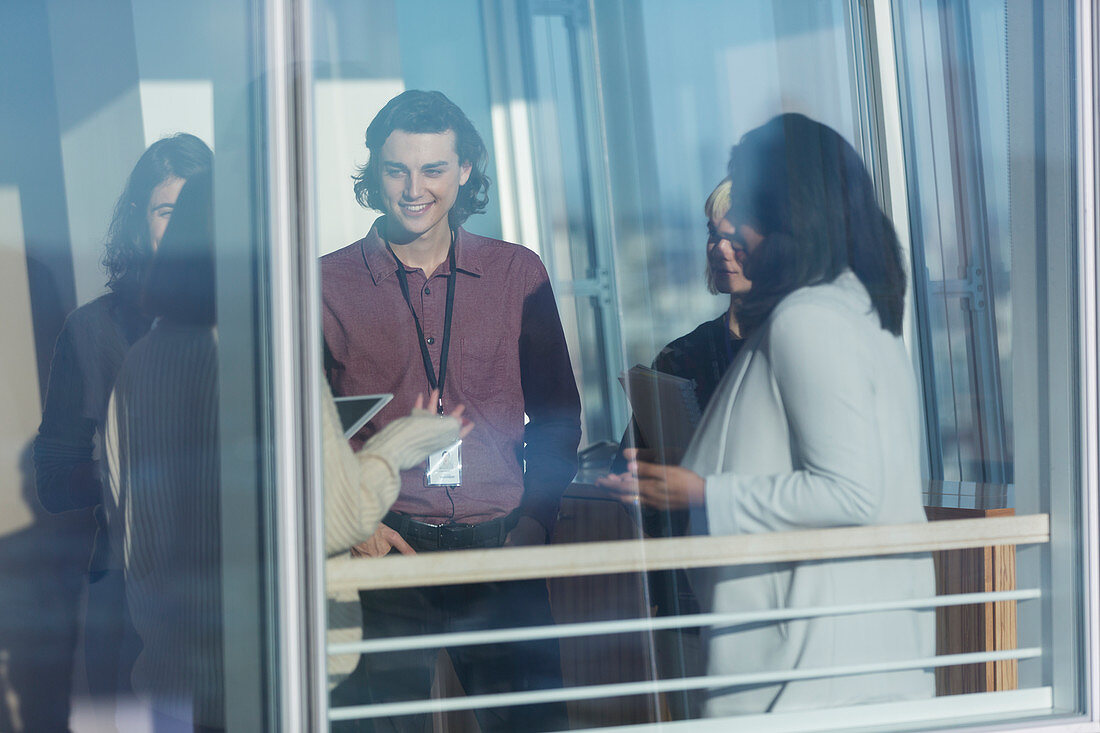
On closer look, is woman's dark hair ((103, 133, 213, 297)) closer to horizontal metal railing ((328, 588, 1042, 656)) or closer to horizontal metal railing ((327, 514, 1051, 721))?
horizontal metal railing ((327, 514, 1051, 721))

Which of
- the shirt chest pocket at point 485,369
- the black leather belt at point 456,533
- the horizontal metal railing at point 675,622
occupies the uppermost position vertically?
the shirt chest pocket at point 485,369

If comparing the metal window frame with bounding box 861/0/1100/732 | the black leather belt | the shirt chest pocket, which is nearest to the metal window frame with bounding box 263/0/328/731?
the black leather belt

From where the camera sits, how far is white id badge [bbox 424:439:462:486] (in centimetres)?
139

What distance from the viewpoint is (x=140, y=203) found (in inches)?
43.5

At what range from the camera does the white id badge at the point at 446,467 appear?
1.39 meters

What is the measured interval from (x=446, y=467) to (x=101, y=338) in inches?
21.4

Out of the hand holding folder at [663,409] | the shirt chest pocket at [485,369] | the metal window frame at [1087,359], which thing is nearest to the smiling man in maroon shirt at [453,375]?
the shirt chest pocket at [485,369]

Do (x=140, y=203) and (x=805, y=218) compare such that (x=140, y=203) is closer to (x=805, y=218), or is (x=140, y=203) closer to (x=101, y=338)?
(x=101, y=338)

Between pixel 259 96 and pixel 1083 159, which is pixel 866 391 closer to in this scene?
pixel 1083 159

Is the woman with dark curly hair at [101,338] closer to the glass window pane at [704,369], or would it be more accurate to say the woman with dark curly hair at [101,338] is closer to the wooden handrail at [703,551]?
the glass window pane at [704,369]

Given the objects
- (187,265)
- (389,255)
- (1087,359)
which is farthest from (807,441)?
(187,265)

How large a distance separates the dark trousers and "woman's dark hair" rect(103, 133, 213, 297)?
51 cm

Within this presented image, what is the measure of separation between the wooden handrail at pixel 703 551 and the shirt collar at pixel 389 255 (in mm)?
466

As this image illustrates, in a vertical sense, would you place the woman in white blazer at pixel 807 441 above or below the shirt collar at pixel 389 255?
below
